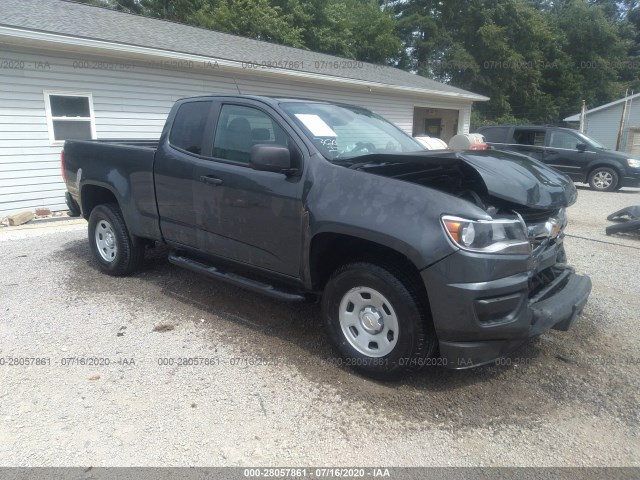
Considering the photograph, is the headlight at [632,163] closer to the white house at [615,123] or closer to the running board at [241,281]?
the running board at [241,281]

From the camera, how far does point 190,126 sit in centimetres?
462

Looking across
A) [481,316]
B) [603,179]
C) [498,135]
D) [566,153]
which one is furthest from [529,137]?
[481,316]

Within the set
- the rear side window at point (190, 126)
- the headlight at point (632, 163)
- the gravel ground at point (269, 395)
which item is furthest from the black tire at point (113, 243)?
the headlight at point (632, 163)

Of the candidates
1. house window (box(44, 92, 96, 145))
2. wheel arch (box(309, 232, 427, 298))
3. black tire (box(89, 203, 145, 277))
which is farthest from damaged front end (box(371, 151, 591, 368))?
house window (box(44, 92, 96, 145))

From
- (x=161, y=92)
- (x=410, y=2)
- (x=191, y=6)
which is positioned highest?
(x=410, y=2)

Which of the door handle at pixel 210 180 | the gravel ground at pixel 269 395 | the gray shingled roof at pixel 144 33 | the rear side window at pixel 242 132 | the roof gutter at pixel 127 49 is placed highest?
the gray shingled roof at pixel 144 33

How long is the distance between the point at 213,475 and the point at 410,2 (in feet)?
138

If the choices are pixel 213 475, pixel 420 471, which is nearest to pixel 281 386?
pixel 213 475

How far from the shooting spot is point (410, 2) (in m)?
38.8

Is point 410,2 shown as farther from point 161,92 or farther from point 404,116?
point 161,92

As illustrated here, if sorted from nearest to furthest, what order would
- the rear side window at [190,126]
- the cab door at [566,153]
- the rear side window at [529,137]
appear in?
the rear side window at [190,126] → the cab door at [566,153] → the rear side window at [529,137]

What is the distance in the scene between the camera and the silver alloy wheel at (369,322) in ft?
10.8

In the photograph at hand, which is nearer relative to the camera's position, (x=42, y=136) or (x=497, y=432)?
(x=497, y=432)

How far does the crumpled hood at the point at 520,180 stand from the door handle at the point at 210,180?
1980mm
